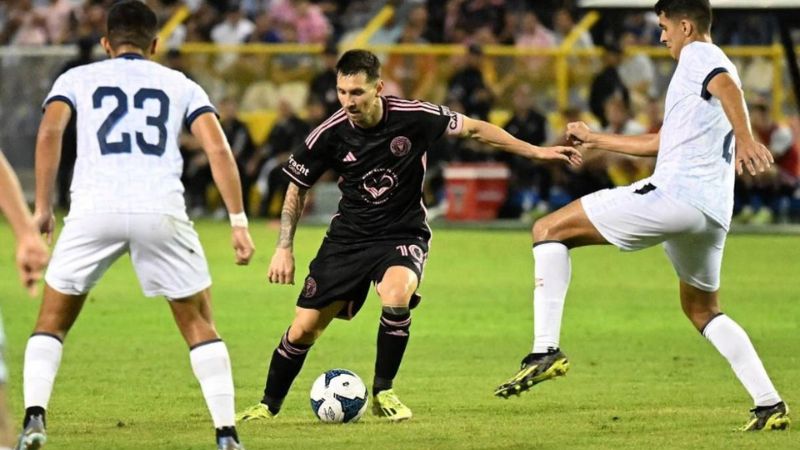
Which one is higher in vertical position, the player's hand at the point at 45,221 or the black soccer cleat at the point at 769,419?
the player's hand at the point at 45,221

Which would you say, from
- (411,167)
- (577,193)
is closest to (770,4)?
(577,193)

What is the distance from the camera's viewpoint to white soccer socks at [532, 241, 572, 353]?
28.3ft

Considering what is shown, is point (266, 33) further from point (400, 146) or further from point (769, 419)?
point (769, 419)

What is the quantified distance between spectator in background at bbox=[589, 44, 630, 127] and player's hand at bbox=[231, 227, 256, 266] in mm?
16843

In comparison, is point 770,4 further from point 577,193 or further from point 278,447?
point 278,447

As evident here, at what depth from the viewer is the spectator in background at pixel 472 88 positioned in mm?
24672

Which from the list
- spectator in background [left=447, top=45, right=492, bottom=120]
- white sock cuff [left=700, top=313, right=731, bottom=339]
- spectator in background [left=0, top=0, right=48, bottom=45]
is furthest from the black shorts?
spectator in background [left=0, top=0, right=48, bottom=45]

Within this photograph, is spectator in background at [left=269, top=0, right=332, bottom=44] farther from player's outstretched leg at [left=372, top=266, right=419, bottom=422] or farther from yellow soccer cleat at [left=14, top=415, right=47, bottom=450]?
yellow soccer cleat at [left=14, top=415, right=47, bottom=450]

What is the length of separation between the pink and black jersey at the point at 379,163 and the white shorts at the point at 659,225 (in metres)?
1.14

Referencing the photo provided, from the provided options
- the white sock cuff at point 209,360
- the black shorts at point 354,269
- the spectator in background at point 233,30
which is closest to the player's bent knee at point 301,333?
the black shorts at point 354,269

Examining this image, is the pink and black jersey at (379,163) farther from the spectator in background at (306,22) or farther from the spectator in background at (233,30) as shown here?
the spectator in background at (233,30)

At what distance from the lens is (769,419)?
8609 mm

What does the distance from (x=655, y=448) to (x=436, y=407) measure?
193cm

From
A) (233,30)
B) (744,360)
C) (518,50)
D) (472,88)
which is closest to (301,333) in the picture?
(744,360)
